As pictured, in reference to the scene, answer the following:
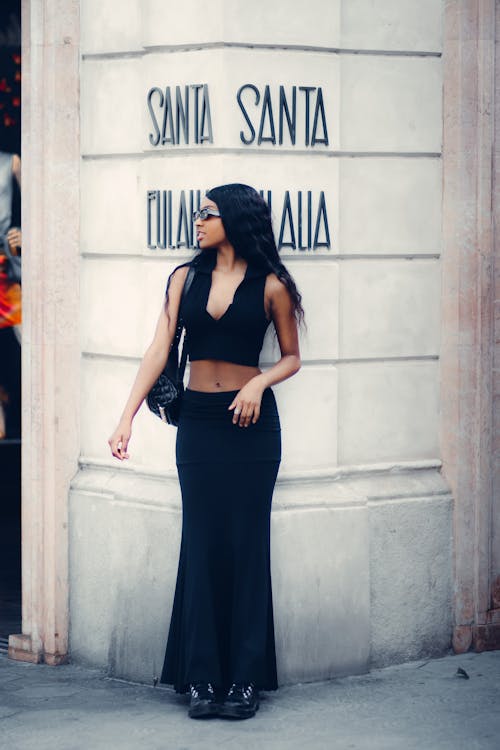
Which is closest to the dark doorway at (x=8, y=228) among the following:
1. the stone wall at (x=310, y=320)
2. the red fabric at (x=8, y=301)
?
the red fabric at (x=8, y=301)

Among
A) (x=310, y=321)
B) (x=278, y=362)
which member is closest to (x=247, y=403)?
(x=278, y=362)

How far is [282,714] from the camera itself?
6.74 m

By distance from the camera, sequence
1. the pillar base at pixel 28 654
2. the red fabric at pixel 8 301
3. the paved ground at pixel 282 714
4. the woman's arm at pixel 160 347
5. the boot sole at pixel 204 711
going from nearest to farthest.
Answer: the paved ground at pixel 282 714, the boot sole at pixel 204 711, the woman's arm at pixel 160 347, the pillar base at pixel 28 654, the red fabric at pixel 8 301

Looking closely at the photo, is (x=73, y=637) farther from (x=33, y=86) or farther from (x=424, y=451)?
(x=33, y=86)

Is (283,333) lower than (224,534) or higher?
higher

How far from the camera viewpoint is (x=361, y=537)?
733 cm

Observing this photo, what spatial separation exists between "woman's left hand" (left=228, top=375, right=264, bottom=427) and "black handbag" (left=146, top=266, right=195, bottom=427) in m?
0.34

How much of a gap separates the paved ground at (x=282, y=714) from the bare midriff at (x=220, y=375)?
55.8 inches

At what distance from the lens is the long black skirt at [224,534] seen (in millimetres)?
6664

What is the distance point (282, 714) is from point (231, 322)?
5.60ft

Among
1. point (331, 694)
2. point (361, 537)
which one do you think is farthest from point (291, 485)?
point (331, 694)

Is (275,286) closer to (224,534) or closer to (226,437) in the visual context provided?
(226,437)

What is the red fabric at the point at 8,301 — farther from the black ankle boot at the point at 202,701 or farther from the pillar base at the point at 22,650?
the black ankle boot at the point at 202,701

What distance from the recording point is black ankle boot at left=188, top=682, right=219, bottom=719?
6.63 m
